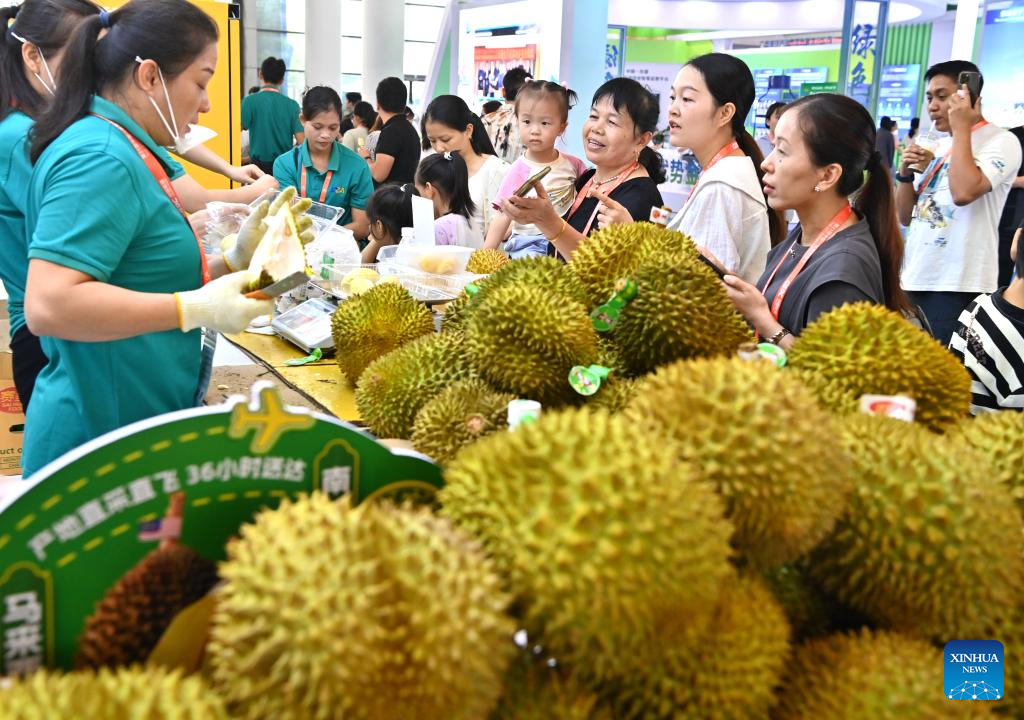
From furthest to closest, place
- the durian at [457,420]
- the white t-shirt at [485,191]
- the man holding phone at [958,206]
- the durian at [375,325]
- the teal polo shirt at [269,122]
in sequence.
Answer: the teal polo shirt at [269,122], the white t-shirt at [485,191], the man holding phone at [958,206], the durian at [375,325], the durian at [457,420]

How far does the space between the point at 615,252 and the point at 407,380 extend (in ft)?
1.57

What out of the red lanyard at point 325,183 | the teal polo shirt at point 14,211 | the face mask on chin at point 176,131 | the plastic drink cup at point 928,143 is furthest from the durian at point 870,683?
the red lanyard at point 325,183

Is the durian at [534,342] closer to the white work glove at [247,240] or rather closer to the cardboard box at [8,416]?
the white work glove at [247,240]

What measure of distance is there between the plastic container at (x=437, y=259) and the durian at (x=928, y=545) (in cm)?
237

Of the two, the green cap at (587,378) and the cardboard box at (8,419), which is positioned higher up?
the green cap at (587,378)

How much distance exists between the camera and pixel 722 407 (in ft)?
3.16

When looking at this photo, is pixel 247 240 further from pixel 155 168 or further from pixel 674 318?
pixel 674 318

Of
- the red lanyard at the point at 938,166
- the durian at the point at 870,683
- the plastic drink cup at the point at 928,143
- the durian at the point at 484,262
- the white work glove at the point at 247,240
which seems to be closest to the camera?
the durian at the point at 870,683

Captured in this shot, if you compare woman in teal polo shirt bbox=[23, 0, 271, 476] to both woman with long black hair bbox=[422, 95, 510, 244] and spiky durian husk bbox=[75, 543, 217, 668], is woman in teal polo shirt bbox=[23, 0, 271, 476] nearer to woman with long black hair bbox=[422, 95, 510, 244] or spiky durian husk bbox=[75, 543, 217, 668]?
spiky durian husk bbox=[75, 543, 217, 668]

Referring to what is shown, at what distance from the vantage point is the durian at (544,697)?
0.83m

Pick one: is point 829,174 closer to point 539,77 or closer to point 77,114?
point 77,114

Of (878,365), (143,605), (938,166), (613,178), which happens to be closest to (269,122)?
(613,178)

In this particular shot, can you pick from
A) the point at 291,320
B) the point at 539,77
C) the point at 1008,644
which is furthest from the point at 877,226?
Answer: the point at 539,77

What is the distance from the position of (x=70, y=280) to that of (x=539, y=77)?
21.3 feet
